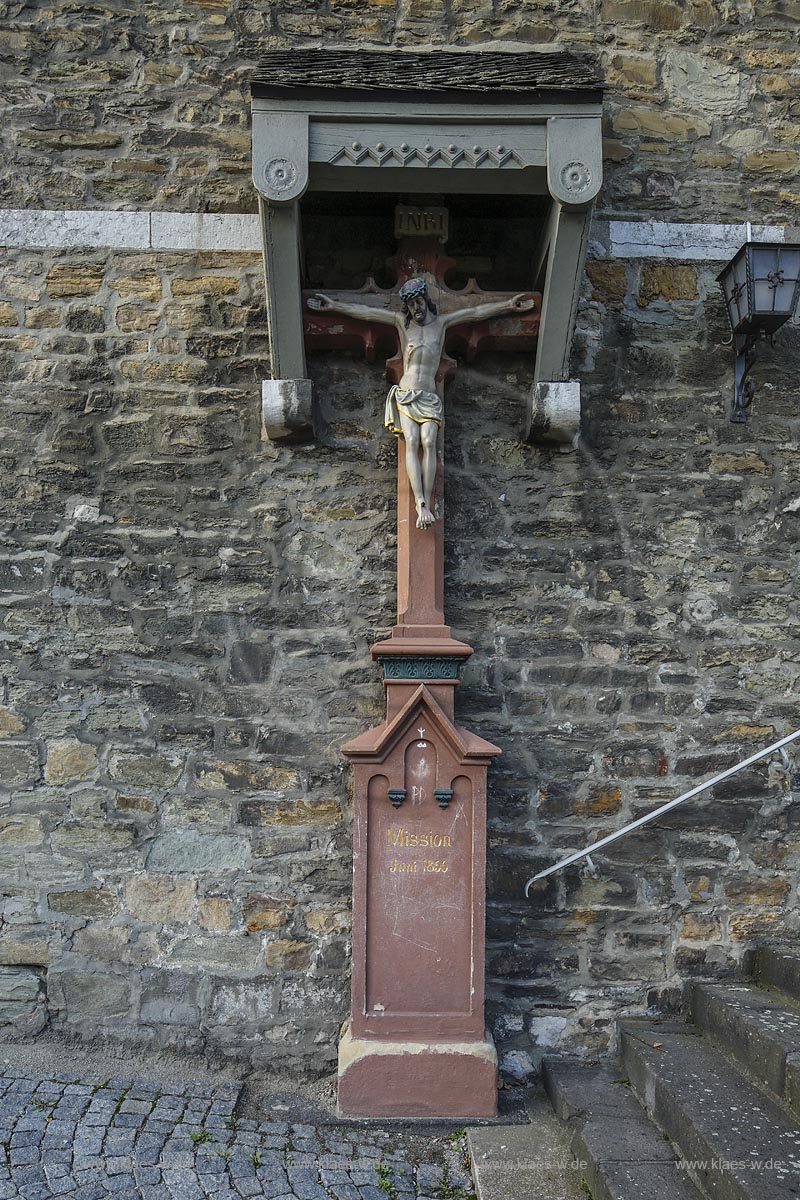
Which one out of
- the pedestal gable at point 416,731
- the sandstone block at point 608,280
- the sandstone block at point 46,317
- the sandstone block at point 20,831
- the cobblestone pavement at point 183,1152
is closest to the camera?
the cobblestone pavement at point 183,1152

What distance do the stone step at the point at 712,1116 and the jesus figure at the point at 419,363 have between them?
2441 mm

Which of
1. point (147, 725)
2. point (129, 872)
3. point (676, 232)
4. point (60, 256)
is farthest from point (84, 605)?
point (676, 232)

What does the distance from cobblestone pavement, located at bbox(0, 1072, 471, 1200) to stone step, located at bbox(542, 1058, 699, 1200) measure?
474mm

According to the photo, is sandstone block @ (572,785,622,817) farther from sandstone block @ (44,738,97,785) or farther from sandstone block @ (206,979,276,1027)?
sandstone block @ (44,738,97,785)

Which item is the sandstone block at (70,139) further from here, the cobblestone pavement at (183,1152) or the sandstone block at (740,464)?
the cobblestone pavement at (183,1152)

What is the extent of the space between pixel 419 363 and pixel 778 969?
3129 mm

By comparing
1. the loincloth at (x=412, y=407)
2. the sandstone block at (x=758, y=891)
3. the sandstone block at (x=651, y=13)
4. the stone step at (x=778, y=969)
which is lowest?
the stone step at (x=778, y=969)

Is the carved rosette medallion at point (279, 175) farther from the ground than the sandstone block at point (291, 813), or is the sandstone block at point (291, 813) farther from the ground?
the carved rosette medallion at point (279, 175)

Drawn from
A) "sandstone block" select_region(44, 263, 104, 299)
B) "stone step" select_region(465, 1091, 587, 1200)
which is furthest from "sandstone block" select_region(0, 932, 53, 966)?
"sandstone block" select_region(44, 263, 104, 299)

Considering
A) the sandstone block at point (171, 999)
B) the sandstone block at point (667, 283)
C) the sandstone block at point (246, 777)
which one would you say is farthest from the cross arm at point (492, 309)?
the sandstone block at point (171, 999)

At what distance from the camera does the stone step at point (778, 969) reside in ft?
13.0

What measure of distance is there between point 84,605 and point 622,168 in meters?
3.41

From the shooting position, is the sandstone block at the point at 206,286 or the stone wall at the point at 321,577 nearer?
the stone wall at the point at 321,577

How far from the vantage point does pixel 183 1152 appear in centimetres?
341
